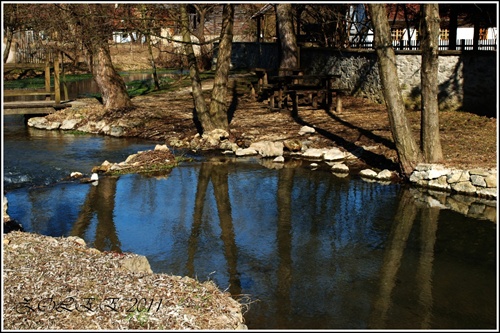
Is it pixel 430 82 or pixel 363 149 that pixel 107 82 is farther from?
pixel 430 82

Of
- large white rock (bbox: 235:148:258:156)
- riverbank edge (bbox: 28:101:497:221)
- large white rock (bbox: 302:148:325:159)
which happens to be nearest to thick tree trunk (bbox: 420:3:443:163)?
riverbank edge (bbox: 28:101:497:221)

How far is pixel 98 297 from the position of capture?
662cm

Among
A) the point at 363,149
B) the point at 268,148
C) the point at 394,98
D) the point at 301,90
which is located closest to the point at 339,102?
the point at 301,90

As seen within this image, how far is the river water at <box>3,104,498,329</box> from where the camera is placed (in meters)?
7.82

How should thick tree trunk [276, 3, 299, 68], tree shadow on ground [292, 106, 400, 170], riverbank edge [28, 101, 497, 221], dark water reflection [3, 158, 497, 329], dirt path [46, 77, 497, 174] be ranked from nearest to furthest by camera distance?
1. dark water reflection [3, 158, 497, 329]
2. riverbank edge [28, 101, 497, 221]
3. tree shadow on ground [292, 106, 400, 170]
4. dirt path [46, 77, 497, 174]
5. thick tree trunk [276, 3, 299, 68]

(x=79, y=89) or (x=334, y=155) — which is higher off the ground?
(x=79, y=89)

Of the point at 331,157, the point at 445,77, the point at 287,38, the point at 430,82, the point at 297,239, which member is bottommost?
the point at 297,239

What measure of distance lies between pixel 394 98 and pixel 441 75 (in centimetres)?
648

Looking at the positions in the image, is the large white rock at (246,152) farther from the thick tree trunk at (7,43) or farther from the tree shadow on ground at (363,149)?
the thick tree trunk at (7,43)

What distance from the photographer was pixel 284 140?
56.4 feet

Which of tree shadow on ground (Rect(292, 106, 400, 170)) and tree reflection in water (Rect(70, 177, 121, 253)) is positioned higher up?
tree shadow on ground (Rect(292, 106, 400, 170))

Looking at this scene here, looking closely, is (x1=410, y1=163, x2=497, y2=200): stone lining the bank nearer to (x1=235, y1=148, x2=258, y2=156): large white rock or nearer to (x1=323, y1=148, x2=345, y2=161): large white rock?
(x1=323, y1=148, x2=345, y2=161): large white rock

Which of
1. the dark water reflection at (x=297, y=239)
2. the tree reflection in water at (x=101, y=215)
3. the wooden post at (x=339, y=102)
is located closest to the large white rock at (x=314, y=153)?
the dark water reflection at (x=297, y=239)

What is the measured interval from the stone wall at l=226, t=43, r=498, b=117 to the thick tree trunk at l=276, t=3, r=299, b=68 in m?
0.94
